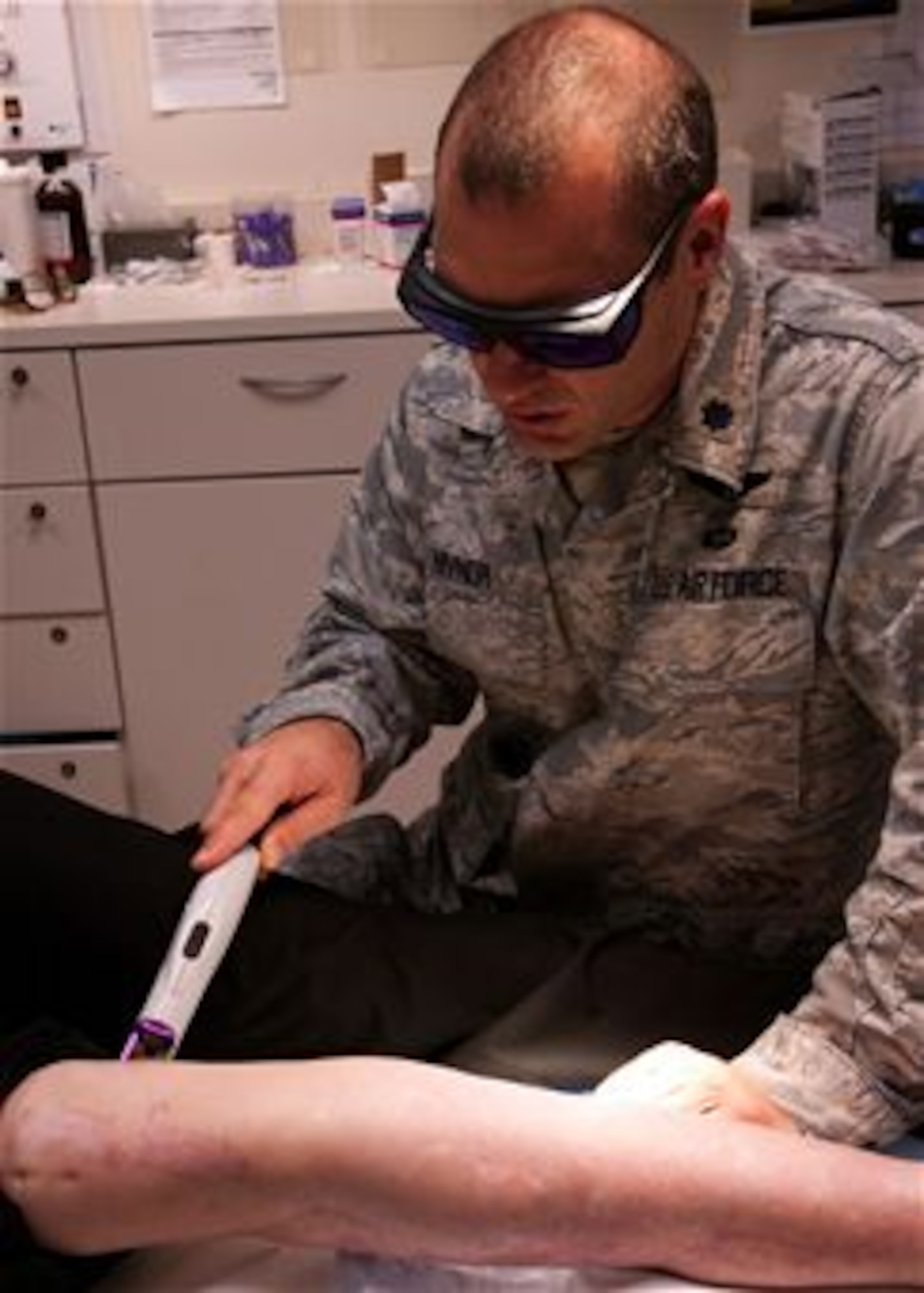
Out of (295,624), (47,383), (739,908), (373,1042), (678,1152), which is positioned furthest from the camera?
(295,624)

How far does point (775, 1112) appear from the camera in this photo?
3.53ft

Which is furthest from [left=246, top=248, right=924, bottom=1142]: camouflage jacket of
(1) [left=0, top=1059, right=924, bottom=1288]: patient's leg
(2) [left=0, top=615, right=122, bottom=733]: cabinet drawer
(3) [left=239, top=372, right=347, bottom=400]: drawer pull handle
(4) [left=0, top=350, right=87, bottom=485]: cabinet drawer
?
(2) [left=0, top=615, right=122, bottom=733]: cabinet drawer

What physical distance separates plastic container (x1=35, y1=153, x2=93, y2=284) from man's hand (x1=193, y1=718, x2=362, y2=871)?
143 centimetres

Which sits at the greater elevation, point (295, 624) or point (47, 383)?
point (47, 383)

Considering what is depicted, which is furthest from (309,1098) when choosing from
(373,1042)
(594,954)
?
(594,954)

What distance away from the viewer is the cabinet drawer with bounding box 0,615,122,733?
2531 mm

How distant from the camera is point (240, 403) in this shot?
7.75ft

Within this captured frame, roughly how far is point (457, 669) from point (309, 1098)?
0.54m

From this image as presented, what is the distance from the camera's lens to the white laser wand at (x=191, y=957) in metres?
1.12

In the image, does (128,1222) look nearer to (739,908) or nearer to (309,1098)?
(309,1098)

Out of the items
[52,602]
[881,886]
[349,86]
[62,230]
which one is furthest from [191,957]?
[349,86]

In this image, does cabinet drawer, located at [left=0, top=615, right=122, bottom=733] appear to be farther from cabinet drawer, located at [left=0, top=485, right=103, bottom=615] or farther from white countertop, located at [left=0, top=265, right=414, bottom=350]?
white countertop, located at [left=0, top=265, right=414, bottom=350]

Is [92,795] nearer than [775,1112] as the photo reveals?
No

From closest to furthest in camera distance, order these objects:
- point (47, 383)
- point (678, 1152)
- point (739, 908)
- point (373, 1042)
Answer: point (678, 1152)
point (373, 1042)
point (739, 908)
point (47, 383)
